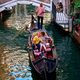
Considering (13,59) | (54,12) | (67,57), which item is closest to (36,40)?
(13,59)

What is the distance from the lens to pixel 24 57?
1602 centimetres

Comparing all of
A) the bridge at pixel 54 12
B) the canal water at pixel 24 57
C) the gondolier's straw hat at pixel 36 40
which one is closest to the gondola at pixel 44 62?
the canal water at pixel 24 57

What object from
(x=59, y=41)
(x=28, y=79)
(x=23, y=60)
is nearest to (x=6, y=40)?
(x=59, y=41)

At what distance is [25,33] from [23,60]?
5575 mm

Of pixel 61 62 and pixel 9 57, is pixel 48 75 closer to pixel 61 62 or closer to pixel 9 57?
pixel 61 62

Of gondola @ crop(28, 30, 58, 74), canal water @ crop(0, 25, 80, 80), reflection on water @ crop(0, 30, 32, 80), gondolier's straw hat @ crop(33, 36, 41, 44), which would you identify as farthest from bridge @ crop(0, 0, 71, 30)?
gondola @ crop(28, 30, 58, 74)

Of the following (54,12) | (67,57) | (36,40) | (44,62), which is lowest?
(67,57)

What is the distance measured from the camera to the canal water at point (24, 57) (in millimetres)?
13703

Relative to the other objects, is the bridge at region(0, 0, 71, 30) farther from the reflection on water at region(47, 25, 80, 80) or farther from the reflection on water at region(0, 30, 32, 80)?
the reflection on water at region(0, 30, 32, 80)

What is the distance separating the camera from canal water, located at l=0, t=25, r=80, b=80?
1370 cm

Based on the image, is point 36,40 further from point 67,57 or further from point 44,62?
point 67,57

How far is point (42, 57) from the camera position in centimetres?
1275

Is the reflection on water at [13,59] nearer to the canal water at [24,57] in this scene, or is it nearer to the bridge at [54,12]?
the canal water at [24,57]

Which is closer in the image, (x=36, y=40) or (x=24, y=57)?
(x=36, y=40)
